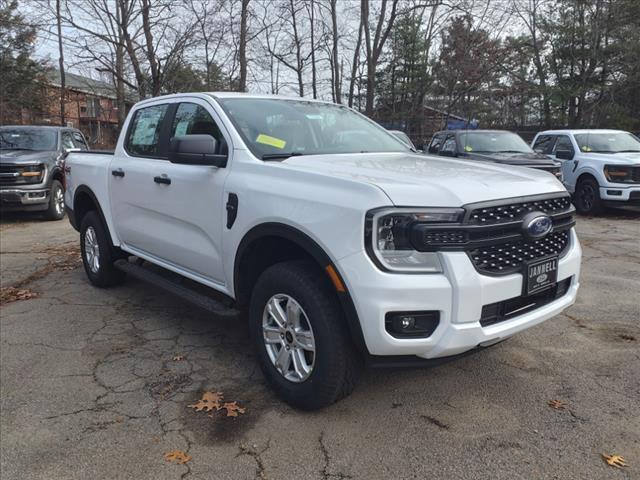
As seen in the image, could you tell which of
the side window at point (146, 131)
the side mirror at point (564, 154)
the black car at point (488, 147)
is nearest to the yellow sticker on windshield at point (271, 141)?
the side window at point (146, 131)

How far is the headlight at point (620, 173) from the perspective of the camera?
10.0 meters

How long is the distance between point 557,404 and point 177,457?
2.18m

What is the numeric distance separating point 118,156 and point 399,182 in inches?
132

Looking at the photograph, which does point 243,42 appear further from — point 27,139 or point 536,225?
point 536,225

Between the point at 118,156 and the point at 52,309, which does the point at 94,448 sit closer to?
the point at 52,309

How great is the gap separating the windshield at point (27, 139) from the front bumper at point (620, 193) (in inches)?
461

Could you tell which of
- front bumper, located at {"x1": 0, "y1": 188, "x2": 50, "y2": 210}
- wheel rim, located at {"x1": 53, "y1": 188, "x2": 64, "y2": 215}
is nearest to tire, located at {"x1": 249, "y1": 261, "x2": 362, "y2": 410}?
front bumper, located at {"x1": 0, "y1": 188, "x2": 50, "y2": 210}

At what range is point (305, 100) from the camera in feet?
14.7

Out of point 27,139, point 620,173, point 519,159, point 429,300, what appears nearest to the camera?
point 429,300

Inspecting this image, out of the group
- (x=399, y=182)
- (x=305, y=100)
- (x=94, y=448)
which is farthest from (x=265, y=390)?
(x=305, y=100)

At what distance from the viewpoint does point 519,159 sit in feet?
31.9

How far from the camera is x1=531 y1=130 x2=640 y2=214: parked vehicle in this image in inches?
396

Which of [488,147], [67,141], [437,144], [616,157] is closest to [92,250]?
[67,141]

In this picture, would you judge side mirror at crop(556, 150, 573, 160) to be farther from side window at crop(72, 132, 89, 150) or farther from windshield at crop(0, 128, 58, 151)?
windshield at crop(0, 128, 58, 151)
